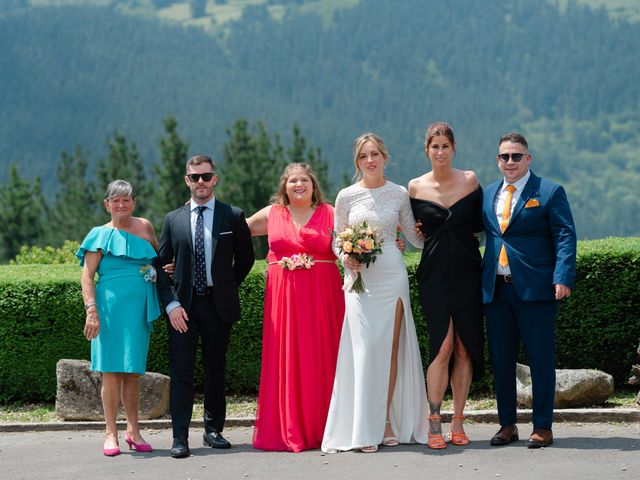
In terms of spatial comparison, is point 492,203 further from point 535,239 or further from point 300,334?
point 300,334

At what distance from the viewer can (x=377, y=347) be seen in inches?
285

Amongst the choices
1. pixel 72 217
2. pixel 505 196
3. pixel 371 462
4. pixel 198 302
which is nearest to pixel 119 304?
pixel 198 302

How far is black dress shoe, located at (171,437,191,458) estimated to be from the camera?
7.06 m

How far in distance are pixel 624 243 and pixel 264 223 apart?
399 cm

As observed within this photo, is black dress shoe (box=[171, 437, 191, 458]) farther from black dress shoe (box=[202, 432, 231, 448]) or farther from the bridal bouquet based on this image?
the bridal bouquet

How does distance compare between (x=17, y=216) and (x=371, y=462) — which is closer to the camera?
(x=371, y=462)

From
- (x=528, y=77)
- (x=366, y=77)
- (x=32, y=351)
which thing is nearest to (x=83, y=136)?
(x=366, y=77)


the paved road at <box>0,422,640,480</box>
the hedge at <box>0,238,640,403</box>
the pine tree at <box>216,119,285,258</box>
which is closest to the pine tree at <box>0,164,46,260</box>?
the pine tree at <box>216,119,285,258</box>

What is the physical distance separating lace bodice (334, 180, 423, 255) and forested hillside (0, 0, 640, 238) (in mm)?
113380

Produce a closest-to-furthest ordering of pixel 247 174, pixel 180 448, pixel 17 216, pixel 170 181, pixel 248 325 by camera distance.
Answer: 1. pixel 180 448
2. pixel 248 325
3. pixel 247 174
4. pixel 170 181
5. pixel 17 216

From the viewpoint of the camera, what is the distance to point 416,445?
721 centimetres

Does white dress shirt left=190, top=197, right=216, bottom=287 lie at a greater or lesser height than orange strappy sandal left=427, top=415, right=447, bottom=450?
greater

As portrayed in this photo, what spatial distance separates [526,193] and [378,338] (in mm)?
1568

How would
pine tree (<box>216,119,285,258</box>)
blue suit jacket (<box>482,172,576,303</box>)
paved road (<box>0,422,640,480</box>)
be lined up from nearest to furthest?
paved road (<box>0,422,640,480</box>)
blue suit jacket (<box>482,172,576,303</box>)
pine tree (<box>216,119,285,258</box>)
